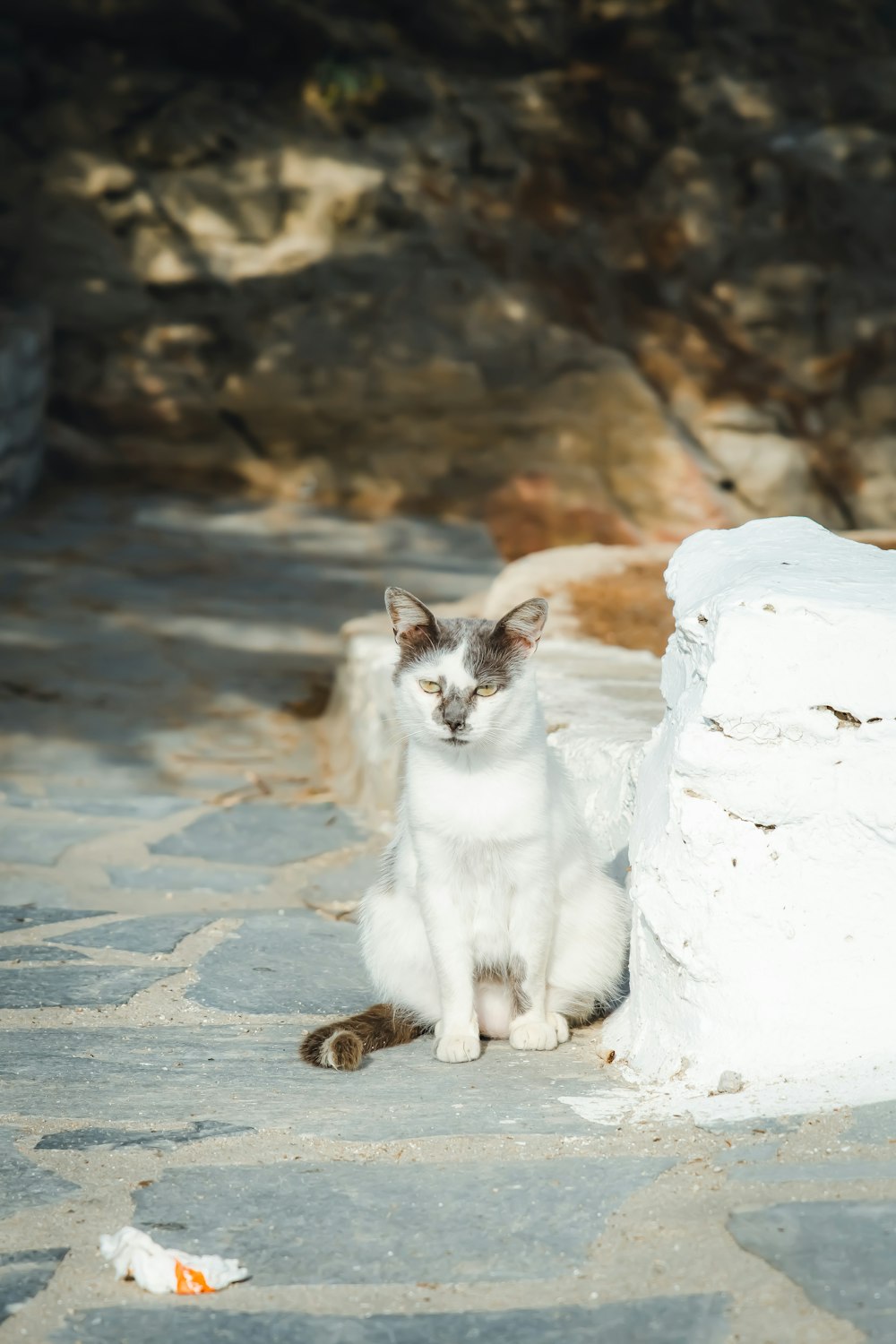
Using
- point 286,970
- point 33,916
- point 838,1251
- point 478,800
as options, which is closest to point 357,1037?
point 478,800

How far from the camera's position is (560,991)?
3.20 metres

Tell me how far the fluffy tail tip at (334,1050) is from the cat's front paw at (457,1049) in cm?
17

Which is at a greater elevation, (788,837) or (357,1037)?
(788,837)

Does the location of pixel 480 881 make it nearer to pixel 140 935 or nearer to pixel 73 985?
pixel 73 985

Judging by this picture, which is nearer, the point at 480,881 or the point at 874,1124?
the point at 874,1124

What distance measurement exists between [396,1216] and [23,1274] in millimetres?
523

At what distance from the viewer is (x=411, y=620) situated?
Answer: 324 cm

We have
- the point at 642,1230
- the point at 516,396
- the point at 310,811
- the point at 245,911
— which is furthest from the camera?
the point at 516,396

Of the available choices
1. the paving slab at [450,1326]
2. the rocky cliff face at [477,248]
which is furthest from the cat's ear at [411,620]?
the rocky cliff face at [477,248]

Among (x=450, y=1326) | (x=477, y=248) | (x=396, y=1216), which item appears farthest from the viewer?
(x=477, y=248)

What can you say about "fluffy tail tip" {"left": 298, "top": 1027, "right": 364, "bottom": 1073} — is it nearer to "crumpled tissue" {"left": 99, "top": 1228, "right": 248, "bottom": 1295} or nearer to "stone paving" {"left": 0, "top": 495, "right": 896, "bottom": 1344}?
"stone paving" {"left": 0, "top": 495, "right": 896, "bottom": 1344}

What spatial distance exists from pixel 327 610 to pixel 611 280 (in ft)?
13.1

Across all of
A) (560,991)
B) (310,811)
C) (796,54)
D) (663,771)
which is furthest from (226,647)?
(796,54)

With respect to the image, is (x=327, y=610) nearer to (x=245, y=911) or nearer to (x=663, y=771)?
(x=245, y=911)
